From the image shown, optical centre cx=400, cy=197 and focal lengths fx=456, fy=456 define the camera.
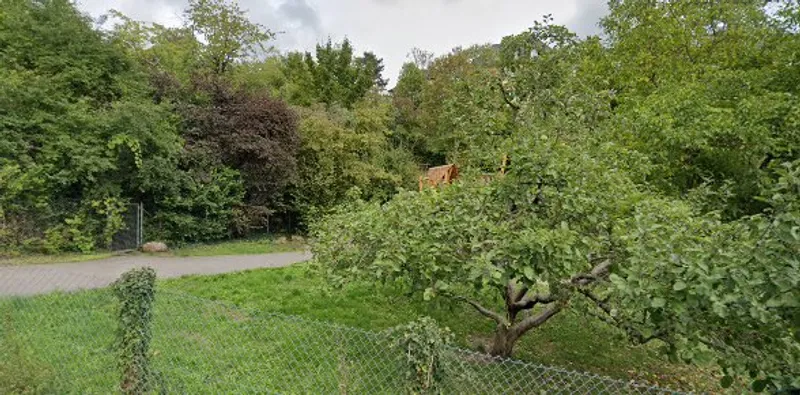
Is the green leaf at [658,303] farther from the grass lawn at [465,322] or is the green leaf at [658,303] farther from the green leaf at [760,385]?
the grass lawn at [465,322]

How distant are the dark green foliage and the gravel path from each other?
164 inches

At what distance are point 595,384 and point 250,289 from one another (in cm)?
485

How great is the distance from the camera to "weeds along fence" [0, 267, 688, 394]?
9.37 feet

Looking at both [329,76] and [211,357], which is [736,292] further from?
[329,76]

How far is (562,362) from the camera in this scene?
492 centimetres

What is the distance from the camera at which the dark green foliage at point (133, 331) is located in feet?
9.39

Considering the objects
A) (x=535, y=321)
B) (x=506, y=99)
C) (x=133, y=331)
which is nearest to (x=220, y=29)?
(x=506, y=99)

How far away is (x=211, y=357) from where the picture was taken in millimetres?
4141

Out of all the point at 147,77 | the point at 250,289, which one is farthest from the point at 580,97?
the point at 147,77

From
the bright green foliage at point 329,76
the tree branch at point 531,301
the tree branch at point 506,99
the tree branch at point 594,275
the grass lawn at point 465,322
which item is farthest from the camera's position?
the bright green foliage at point 329,76

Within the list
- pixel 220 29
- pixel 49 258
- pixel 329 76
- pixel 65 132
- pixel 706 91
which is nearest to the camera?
pixel 706 91

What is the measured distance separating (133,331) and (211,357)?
1413 mm

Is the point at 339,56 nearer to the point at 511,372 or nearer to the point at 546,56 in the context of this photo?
the point at 546,56

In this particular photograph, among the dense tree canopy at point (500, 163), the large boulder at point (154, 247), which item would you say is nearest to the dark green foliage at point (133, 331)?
the dense tree canopy at point (500, 163)
